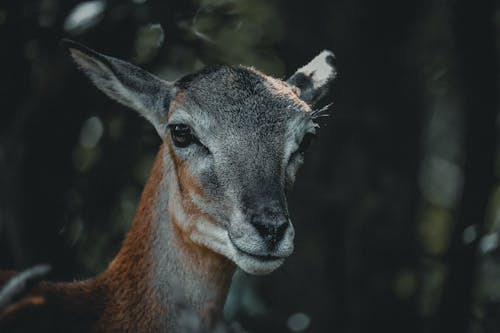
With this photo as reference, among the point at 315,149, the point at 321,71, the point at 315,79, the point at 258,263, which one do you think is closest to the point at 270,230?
the point at 258,263

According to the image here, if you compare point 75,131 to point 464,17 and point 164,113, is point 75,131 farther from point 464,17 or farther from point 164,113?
point 464,17

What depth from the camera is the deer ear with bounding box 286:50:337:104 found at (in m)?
6.19

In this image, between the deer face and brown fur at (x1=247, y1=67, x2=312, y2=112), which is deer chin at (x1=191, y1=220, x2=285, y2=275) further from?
brown fur at (x1=247, y1=67, x2=312, y2=112)

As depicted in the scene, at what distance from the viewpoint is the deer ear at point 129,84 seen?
5.55 meters

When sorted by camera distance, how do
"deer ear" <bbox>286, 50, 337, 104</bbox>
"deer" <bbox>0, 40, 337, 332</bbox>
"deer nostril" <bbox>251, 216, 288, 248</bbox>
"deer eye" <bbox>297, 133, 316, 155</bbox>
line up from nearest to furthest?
"deer nostril" <bbox>251, 216, 288, 248</bbox>
"deer" <bbox>0, 40, 337, 332</bbox>
"deer eye" <bbox>297, 133, 316, 155</bbox>
"deer ear" <bbox>286, 50, 337, 104</bbox>

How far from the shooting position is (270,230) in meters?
4.53

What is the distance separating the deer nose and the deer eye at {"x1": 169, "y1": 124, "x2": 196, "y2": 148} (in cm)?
96

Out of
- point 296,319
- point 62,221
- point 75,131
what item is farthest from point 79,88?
point 296,319

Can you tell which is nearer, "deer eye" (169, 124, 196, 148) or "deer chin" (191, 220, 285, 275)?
"deer chin" (191, 220, 285, 275)

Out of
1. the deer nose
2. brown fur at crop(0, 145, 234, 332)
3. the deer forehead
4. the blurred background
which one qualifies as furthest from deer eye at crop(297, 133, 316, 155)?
the blurred background

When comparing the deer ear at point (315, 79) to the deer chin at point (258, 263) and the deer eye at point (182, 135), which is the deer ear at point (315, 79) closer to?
the deer eye at point (182, 135)

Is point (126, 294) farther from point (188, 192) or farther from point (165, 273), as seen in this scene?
point (188, 192)

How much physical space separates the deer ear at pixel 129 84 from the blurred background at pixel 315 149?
1.42 meters

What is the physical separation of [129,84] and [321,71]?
1.61m
